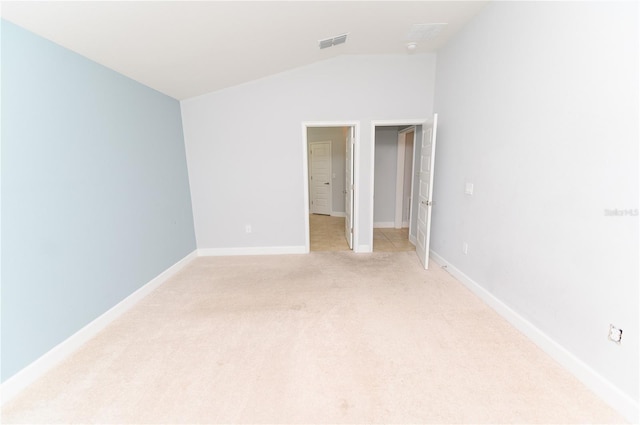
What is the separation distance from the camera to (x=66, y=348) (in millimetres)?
1843

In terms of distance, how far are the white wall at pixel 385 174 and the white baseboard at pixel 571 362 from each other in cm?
300

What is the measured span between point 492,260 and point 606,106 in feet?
4.61

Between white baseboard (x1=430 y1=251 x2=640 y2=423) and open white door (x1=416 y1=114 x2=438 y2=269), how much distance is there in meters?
0.82

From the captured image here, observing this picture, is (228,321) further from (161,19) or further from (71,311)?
(161,19)

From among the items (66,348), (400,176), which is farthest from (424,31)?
(66,348)

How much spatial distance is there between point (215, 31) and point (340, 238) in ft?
11.6

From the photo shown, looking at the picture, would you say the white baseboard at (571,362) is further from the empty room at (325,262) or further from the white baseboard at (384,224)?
the white baseboard at (384,224)

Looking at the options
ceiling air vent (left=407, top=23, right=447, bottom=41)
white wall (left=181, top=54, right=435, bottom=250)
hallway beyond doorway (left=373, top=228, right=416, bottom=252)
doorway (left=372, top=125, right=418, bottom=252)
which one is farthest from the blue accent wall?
doorway (left=372, top=125, right=418, bottom=252)

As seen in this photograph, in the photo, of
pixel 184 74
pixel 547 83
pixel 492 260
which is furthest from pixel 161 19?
pixel 492 260

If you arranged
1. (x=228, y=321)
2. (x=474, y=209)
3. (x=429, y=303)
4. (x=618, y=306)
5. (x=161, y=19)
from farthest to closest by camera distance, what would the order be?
(x=474, y=209)
(x=429, y=303)
(x=228, y=321)
(x=161, y=19)
(x=618, y=306)

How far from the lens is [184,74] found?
274 centimetres

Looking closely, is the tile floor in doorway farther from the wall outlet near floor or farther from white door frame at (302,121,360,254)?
the wall outlet near floor

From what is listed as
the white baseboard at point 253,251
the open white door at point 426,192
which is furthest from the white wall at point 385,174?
the white baseboard at point 253,251

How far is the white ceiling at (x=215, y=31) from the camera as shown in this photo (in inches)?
66.1
